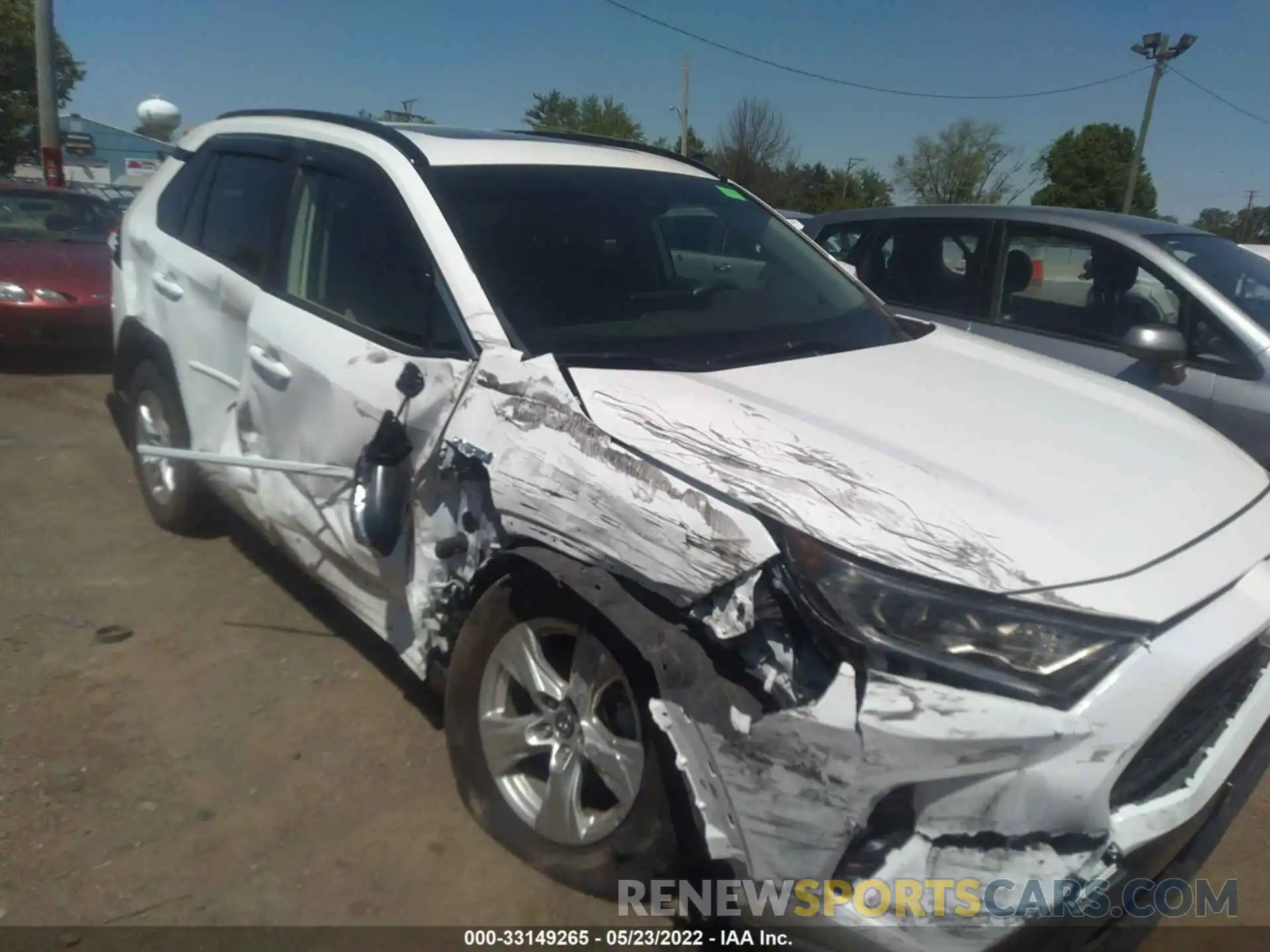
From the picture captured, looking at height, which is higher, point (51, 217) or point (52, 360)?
point (51, 217)

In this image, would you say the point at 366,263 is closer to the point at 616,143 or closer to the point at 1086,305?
the point at 616,143

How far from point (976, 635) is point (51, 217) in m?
9.68

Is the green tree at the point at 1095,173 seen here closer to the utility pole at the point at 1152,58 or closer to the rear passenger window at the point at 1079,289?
the utility pole at the point at 1152,58

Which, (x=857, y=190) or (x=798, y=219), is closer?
(x=798, y=219)

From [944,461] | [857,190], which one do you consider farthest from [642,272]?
[857,190]

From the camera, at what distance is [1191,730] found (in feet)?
6.68

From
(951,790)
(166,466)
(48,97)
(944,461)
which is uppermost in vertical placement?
(48,97)

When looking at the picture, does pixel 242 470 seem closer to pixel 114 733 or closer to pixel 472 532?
pixel 114 733

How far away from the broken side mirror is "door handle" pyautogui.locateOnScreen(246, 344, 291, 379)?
2.10 feet

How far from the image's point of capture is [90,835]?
8.65 ft

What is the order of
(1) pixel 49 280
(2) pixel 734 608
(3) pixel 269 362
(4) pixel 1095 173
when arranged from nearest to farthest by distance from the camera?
1. (2) pixel 734 608
2. (3) pixel 269 362
3. (1) pixel 49 280
4. (4) pixel 1095 173

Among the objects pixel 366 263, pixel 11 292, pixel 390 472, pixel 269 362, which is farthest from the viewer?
pixel 11 292

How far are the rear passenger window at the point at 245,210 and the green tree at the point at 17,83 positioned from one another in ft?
75.2

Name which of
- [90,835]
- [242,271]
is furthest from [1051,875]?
[242,271]
